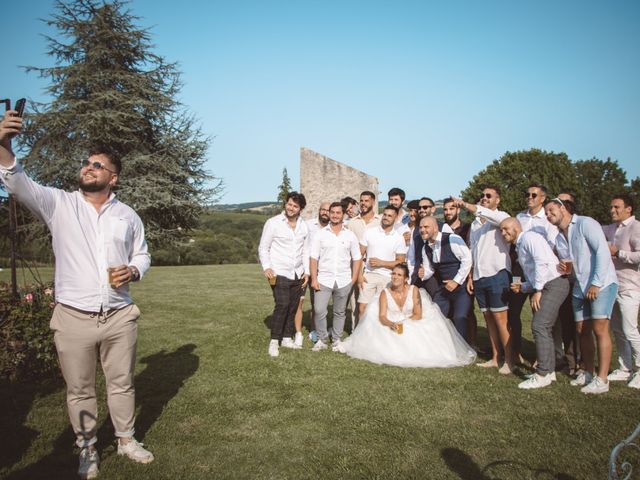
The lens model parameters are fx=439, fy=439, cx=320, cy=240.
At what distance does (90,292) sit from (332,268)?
14.4 ft

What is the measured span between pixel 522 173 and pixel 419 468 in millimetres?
36988

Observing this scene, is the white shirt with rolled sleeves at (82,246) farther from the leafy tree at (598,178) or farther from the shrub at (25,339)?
the leafy tree at (598,178)

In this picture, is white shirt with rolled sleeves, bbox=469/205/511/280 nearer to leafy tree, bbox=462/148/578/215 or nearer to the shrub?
the shrub

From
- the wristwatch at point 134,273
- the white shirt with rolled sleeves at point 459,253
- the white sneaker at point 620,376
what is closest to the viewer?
the wristwatch at point 134,273

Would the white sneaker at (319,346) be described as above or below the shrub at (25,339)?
below

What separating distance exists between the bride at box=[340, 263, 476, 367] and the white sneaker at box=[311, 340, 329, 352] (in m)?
0.35

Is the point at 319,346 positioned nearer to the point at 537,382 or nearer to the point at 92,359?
the point at 537,382

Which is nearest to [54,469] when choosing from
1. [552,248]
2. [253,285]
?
[552,248]

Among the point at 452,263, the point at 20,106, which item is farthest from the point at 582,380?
the point at 20,106

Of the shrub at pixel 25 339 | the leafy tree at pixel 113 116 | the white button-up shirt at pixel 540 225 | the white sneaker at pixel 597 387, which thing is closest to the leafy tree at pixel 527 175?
the leafy tree at pixel 113 116

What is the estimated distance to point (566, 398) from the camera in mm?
4980

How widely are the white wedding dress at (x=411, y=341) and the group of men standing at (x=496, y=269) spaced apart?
10.4 inches

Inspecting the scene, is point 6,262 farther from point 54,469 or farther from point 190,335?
point 54,469

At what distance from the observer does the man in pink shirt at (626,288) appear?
539 centimetres
